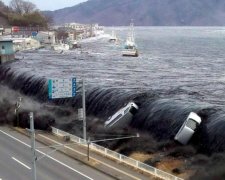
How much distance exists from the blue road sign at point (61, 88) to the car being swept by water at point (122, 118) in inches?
387

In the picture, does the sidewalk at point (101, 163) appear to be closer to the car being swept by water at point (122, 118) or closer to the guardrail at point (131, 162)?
the guardrail at point (131, 162)

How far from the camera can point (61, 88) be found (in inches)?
1591

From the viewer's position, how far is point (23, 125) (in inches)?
2052

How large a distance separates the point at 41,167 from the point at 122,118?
1501 cm

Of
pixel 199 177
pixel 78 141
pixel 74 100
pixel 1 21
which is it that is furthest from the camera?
pixel 1 21

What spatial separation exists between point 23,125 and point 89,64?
57277mm

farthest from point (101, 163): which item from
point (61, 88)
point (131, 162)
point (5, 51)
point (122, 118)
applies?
point (5, 51)

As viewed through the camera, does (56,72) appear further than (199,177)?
Yes

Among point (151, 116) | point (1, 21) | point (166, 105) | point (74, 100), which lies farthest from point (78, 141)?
point (1, 21)

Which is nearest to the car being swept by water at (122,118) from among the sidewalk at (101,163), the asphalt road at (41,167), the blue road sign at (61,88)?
the sidewalk at (101,163)

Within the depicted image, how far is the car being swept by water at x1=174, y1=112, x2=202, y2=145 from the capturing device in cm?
4281

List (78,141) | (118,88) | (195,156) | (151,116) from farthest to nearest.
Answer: (118,88), (151,116), (78,141), (195,156)

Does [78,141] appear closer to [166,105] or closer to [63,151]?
[63,151]

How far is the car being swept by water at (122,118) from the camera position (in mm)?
49562
